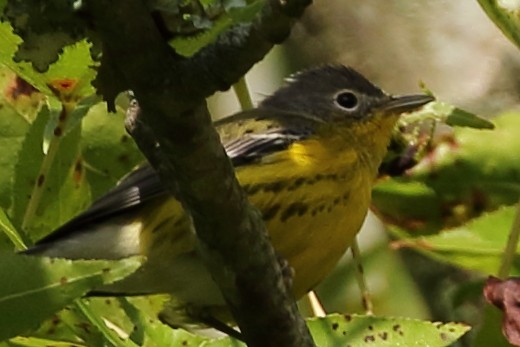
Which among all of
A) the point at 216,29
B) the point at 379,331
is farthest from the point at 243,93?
the point at 216,29

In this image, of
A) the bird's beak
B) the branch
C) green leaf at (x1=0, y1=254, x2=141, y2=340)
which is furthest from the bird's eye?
green leaf at (x1=0, y1=254, x2=141, y2=340)

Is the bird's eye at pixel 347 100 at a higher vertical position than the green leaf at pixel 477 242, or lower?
lower

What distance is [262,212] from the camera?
9.84 feet

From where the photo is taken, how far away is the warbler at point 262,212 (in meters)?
2.91

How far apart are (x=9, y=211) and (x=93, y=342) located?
51 centimetres

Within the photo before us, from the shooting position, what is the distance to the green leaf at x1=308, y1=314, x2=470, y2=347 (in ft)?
7.32

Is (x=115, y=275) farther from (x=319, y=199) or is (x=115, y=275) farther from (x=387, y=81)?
(x=387, y=81)

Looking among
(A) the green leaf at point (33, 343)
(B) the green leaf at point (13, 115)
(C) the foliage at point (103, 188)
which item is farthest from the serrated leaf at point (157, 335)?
(B) the green leaf at point (13, 115)

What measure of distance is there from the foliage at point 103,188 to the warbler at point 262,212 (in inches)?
3.5

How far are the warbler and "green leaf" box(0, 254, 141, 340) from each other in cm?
111

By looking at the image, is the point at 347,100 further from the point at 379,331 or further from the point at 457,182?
the point at 379,331

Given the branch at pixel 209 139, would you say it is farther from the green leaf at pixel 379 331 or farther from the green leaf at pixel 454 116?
the green leaf at pixel 454 116

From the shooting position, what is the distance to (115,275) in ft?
5.27

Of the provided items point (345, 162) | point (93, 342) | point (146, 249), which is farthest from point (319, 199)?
point (93, 342)
